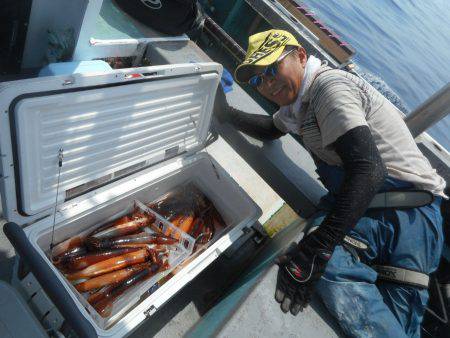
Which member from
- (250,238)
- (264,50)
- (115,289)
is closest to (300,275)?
(250,238)

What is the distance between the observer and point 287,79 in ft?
6.97

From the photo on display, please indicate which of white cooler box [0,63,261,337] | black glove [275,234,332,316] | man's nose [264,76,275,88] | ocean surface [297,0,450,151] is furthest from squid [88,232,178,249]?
ocean surface [297,0,450,151]

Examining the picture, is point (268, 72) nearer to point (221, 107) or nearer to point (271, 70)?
point (271, 70)

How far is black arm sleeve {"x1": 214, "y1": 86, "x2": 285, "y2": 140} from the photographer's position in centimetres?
320

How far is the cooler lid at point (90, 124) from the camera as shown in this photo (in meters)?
1.32

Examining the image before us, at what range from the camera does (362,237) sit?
6.73ft

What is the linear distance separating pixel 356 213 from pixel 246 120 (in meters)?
1.69

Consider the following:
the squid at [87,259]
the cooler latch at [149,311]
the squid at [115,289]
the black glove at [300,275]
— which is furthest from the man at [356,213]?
the squid at [87,259]

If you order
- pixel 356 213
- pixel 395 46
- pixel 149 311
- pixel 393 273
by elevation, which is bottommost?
pixel 395 46

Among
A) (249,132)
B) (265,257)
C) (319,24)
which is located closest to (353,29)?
(319,24)

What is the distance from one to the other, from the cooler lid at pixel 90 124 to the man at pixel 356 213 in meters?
0.52

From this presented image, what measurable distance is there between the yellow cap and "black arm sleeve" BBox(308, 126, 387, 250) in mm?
699

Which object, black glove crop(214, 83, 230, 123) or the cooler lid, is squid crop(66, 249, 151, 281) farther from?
black glove crop(214, 83, 230, 123)

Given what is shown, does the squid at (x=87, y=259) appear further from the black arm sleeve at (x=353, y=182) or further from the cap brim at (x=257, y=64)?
the cap brim at (x=257, y=64)
